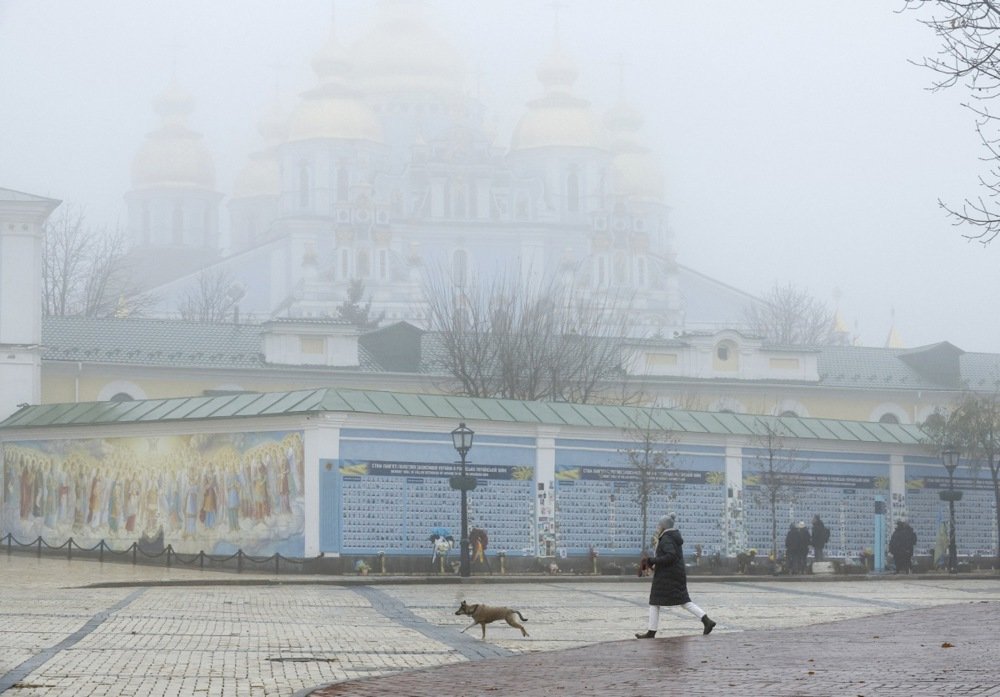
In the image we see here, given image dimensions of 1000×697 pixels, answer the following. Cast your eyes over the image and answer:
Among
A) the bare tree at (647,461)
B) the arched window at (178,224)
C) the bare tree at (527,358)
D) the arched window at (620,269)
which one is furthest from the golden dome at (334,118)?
the bare tree at (647,461)

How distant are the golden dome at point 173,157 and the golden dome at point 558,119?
91.5 ft

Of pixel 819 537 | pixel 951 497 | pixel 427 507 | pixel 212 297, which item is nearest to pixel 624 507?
pixel 819 537

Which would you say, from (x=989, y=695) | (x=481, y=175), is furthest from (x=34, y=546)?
(x=481, y=175)

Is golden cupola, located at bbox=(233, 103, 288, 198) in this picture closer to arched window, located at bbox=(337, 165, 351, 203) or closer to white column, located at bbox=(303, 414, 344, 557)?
arched window, located at bbox=(337, 165, 351, 203)

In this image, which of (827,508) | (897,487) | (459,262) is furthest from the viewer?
(459,262)

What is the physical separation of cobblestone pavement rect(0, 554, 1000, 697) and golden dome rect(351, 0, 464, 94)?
319ft

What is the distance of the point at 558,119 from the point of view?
128 metres

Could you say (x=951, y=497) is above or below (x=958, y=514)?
above

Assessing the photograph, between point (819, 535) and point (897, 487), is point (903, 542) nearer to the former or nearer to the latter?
point (819, 535)

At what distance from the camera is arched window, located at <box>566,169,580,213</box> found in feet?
418

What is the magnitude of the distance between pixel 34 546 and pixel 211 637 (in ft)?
76.0

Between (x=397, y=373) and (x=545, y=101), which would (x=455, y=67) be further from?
(x=397, y=373)

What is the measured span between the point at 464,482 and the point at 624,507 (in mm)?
6736

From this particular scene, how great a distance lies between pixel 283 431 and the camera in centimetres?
3638
